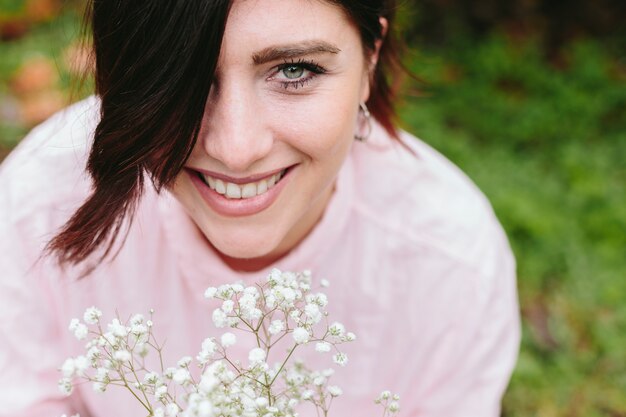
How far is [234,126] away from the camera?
145cm

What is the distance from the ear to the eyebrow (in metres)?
0.23

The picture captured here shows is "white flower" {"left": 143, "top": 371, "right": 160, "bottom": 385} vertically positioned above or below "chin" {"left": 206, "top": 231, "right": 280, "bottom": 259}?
below

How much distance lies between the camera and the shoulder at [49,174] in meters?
2.00

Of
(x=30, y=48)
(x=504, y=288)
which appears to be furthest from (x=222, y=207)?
(x=30, y=48)

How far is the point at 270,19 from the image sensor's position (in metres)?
1.41

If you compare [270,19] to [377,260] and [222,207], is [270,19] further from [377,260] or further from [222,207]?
[377,260]

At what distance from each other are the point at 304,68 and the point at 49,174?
0.81 metres

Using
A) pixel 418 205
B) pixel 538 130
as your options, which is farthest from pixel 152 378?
pixel 538 130

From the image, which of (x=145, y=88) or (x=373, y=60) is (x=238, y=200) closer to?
(x=145, y=88)

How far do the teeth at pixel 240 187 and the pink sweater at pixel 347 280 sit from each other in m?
0.35

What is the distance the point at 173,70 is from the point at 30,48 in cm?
325

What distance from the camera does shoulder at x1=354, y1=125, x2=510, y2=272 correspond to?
6.98ft

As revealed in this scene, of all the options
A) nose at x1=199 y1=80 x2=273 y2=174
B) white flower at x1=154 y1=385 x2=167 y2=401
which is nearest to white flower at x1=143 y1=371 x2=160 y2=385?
white flower at x1=154 y1=385 x2=167 y2=401

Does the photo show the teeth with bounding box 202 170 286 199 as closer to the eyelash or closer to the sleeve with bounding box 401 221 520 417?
the eyelash
